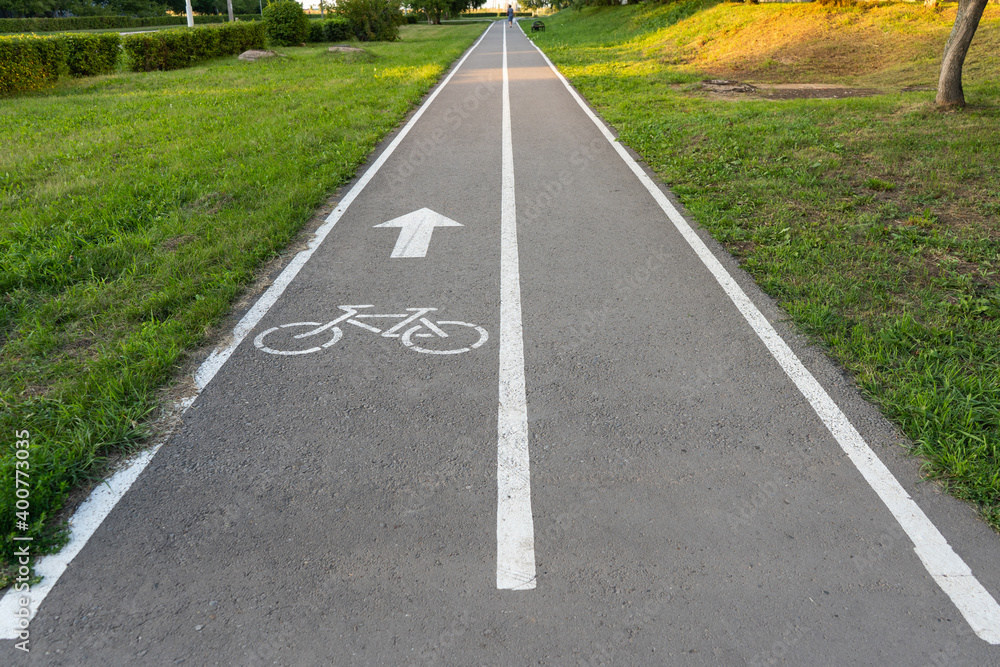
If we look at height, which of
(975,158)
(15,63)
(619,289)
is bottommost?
(619,289)

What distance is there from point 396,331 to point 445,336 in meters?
0.39

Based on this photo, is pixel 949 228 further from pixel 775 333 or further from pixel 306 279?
pixel 306 279

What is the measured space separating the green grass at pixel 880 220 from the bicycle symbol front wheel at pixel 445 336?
2512 mm

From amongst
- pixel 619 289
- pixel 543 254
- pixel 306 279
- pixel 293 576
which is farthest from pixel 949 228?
pixel 293 576

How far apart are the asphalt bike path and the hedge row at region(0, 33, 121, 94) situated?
17221mm

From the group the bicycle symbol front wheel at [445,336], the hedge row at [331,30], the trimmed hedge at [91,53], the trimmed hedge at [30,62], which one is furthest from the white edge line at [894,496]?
the hedge row at [331,30]

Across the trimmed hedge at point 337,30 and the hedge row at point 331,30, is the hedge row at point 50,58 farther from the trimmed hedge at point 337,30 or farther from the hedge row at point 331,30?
the trimmed hedge at point 337,30

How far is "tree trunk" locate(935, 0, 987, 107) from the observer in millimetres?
10578

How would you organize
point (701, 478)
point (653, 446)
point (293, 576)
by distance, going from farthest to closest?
point (653, 446) < point (701, 478) < point (293, 576)

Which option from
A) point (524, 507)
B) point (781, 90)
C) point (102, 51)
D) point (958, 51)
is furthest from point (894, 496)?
point (102, 51)

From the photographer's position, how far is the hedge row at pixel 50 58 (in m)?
16.7

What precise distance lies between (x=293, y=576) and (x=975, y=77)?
1749 cm

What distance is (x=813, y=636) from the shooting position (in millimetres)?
2430

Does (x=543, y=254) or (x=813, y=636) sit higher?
(x=543, y=254)
